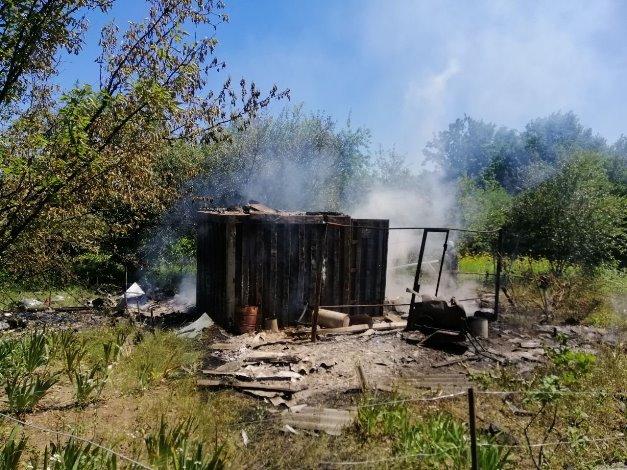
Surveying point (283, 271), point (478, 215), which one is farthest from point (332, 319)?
point (478, 215)

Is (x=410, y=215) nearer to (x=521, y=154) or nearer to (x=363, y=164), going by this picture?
(x=363, y=164)

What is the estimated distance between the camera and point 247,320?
9727 millimetres

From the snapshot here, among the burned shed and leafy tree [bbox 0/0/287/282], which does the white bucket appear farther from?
leafy tree [bbox 0/0/287/282]

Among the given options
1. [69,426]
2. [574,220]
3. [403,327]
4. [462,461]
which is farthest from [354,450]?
[574,220]

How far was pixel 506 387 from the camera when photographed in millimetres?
6684

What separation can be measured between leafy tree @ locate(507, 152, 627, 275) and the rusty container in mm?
11453

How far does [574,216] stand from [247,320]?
39.7 ft

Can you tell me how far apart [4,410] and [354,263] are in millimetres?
7507

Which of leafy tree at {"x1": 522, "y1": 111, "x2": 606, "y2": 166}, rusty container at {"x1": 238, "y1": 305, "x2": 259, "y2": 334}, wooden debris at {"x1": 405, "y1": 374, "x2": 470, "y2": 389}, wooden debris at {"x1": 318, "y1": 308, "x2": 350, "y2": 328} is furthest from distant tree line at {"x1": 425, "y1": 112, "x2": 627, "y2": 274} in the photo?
leafy tree at {"x1": 522, "y1": 111, "x2": 606, "y2": 166}

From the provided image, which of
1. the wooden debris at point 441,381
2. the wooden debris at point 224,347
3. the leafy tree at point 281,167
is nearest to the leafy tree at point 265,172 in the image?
the leafy tree at point 281,167

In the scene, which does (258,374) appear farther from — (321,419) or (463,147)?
(463,147)

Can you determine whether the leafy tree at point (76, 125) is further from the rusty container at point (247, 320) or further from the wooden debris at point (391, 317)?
the wooden debris at point (391, 317)

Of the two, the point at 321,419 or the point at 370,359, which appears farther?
the point at 370,359

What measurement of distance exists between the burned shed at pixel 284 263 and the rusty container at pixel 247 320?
0.21m
